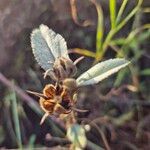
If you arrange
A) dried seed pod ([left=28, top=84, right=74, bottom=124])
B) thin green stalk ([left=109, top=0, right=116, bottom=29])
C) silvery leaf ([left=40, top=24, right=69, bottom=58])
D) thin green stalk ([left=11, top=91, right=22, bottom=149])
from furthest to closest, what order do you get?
thin green stalk ([left=11, top=91, right=22, bottom=149]), thin green stalk ([left=109, top=0, right=116, bottom=29]), silvery leaf ([left=40, top=24, right=69, bottom=58]), dried seed pod ([left=28, top=84, right=74, bottom=124])

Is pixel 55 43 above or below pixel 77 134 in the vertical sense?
above

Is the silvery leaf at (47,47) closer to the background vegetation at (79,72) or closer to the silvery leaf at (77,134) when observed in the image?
the silvery leaf at (77,134)

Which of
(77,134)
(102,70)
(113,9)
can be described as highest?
(113,9)

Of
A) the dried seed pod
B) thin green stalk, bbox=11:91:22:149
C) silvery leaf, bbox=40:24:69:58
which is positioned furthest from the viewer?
thin green stalk, bbox=11:91:22:149

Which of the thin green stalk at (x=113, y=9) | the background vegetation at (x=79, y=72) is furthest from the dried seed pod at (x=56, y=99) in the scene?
the background vegetation at (x=79, y=72)

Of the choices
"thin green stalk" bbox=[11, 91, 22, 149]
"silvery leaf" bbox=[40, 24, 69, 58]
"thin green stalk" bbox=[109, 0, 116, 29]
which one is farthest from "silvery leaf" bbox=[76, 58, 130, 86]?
"thin green stalk" bbox=[11, 91, 22, 149]

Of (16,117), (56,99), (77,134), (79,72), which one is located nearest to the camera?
(56,99)

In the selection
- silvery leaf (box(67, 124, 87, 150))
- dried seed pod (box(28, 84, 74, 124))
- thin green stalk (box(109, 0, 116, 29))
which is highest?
thin green stalk (box(109, 0, 116, 29))

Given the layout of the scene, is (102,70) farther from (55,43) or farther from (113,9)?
(113,9)

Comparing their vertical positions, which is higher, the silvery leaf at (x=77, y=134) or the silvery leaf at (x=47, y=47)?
the silvery leaf at (x=47, y=47)

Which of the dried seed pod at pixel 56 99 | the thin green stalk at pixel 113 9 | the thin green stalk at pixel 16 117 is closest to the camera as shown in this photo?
the dried seed pod at pixel 56 99

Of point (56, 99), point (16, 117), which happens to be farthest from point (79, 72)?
point (56, 99)

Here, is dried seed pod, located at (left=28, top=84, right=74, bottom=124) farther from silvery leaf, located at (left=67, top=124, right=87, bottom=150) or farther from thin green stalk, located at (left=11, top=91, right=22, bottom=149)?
thin green stalk, located at (left=11, top=91, right=22, bottom=149)

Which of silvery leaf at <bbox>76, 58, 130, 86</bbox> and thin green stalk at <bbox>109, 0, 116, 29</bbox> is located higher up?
thin green stalk at <bbox>109, 0, 116, 29</bbox>
